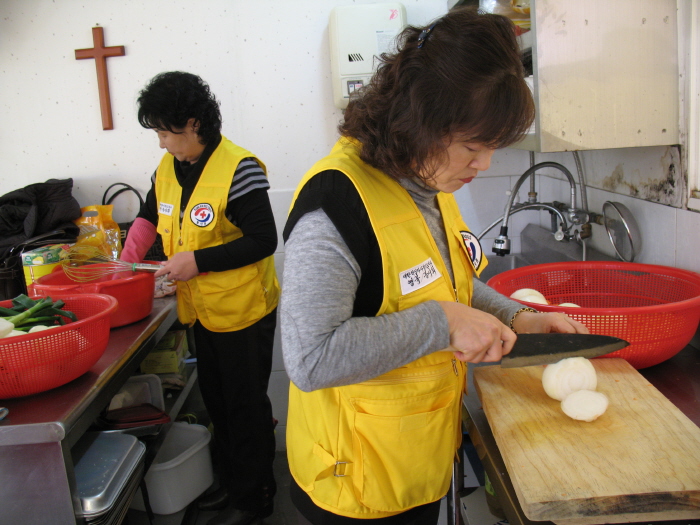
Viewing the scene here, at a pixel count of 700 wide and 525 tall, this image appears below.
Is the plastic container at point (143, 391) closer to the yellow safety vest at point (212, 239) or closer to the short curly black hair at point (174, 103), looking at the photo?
the yellow safety vest at point (212, 239)

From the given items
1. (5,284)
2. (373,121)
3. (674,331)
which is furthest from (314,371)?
(5,284)

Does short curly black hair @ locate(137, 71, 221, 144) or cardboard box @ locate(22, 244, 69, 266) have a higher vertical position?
short curly black hair @ locate(137, 71, 221, 144)

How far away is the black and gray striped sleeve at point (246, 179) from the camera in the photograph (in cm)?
174

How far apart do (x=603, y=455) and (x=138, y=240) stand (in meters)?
1.64

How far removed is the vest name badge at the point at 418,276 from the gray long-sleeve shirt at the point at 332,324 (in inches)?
2.1

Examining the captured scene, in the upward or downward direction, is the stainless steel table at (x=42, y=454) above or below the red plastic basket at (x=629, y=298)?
below

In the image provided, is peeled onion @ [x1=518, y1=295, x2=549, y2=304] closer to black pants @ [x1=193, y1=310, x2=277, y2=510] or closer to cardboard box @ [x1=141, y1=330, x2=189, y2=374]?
black pants @ [x1=193, y1=310, x2=277, y2=510]

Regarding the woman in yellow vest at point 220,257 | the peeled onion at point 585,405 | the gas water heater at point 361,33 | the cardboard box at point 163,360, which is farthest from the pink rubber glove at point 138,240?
the peeled onion at point 585,405

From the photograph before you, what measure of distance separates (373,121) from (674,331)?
2.45ft

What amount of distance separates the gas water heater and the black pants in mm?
1068

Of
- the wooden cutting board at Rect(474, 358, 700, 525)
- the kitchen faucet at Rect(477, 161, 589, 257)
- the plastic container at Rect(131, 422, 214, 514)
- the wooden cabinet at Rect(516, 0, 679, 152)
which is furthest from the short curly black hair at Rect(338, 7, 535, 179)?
the plastic container at Rect(131, 422, 214, 514)

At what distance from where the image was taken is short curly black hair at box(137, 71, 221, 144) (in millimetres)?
1645

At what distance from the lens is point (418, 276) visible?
862mm

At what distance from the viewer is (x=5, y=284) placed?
6.76 feet
